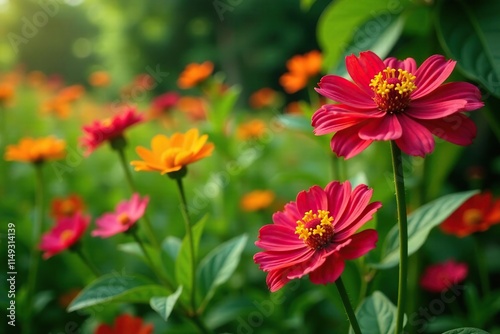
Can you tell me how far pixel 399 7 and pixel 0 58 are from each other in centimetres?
757

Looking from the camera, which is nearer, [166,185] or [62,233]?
[62,233]

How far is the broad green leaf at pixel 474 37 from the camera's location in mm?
835

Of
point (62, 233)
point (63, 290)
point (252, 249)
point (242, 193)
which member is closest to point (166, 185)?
point (242, 193)

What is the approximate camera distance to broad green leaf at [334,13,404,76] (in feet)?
3.30

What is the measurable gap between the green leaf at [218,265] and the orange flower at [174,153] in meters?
0.19

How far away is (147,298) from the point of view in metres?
0.76

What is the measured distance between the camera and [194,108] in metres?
2.28

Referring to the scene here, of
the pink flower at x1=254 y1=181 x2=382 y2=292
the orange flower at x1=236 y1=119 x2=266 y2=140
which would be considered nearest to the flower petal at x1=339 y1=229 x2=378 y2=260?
the pink flower at x1=254 y1=181 x2=382 y2=292

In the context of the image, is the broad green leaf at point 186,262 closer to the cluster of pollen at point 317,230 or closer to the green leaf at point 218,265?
the green leaf at point 218,265

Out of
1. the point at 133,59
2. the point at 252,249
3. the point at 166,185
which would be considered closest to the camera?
the point at 252,249

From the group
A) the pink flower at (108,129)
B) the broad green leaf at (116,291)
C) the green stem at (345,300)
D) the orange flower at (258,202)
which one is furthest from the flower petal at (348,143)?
the orange flower at (258,202)

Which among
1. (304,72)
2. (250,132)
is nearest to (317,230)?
(304,72)

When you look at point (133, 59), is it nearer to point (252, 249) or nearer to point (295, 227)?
point (252, 249)

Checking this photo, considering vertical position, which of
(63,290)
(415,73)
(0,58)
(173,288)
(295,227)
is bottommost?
(63,290)
